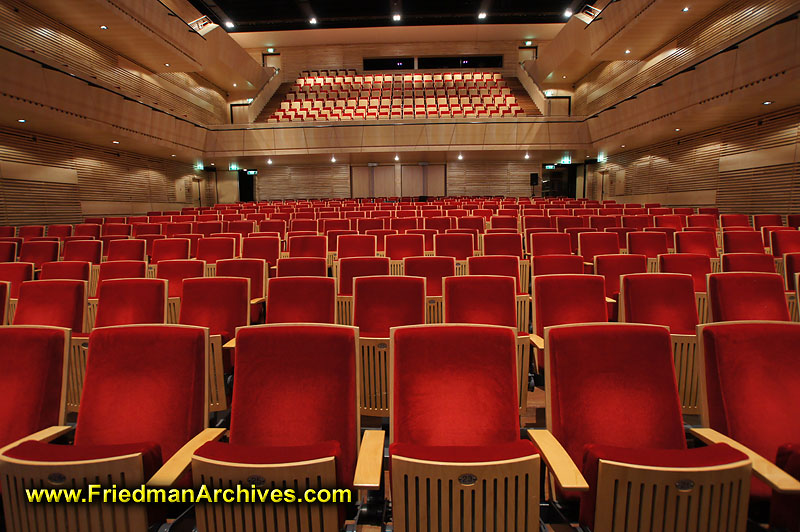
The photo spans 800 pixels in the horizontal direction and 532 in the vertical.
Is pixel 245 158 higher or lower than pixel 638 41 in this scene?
lower

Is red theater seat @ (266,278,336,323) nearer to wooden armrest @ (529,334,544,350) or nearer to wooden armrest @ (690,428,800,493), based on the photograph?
wooden armrest @ (529,334,544,350)

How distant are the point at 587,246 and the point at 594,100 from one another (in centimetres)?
1264

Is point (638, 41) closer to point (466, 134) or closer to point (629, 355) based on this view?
point (466, 134)

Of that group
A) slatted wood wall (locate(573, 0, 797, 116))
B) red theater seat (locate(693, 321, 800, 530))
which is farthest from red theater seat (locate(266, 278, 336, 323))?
slatted wood wall (locate(573, 0, 797, 116))

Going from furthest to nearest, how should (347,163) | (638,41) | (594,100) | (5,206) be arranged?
(347,163)
(594,100)
(638,41)
(5,206)

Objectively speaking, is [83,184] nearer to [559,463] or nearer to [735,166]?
[559,463]

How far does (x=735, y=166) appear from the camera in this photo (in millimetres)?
8477

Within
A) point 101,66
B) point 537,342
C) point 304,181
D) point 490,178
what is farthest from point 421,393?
point 304,181

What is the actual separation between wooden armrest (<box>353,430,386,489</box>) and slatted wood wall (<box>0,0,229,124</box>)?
8748 millimetres

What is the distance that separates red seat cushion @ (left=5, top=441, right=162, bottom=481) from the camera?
3.37 ft

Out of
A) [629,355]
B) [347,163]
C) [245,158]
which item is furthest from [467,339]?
[347,163]

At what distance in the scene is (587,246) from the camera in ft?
13.5

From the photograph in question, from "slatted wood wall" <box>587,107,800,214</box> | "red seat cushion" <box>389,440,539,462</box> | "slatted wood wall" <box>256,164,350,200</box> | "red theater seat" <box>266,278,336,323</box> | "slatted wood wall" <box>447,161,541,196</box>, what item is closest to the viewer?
"red seat cushion" <box>389,440,539,462</box>

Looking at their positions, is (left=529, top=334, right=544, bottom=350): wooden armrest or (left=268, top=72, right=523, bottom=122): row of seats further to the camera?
(left=268, top=72, right=523, bottom=122): row of seats
